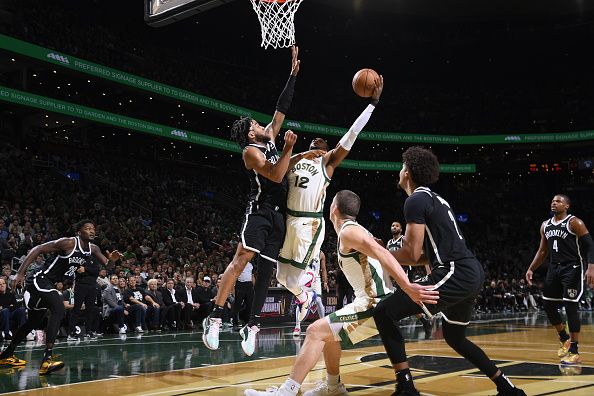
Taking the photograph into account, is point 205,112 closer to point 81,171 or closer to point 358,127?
point 81,171

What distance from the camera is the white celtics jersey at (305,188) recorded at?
644 centimetres

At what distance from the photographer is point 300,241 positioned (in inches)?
253

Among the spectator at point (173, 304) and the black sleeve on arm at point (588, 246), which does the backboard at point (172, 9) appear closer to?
the black sleeve on arm at point (588, 246)

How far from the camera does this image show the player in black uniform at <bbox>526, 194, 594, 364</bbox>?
749 centimetres

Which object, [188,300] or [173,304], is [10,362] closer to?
[173,304]

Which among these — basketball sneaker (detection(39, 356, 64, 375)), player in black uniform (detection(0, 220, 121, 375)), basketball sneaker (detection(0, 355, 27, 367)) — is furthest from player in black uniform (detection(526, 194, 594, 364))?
basketball sneaker (detection(0, 355, 27, 367))

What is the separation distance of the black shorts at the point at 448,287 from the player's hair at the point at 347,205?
726 millimetres

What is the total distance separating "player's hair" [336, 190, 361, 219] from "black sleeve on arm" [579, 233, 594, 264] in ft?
13.0

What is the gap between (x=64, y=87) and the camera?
88.0 feet

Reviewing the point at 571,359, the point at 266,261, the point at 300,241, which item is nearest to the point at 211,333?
the point at 266,261

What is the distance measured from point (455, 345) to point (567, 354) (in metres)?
3.38

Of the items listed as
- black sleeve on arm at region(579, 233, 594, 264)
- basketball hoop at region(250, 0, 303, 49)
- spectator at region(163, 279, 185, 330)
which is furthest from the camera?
spectator at region(163, 279, 185, 330)

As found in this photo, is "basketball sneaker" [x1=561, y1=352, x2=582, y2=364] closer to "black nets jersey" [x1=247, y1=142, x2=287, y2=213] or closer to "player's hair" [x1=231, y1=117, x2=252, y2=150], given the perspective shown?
"black nets jersey" [x1=247, y1=142, x2=287, y2=213]

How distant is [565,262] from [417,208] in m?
4.32
